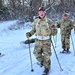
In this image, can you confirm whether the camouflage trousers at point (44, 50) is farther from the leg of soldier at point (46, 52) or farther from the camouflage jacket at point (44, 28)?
the camouflage jacket at point (44, 28)

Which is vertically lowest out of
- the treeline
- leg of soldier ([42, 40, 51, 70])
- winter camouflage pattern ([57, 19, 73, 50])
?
leg of soldier ([42, 40, 51, 70])

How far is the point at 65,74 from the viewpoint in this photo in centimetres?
712

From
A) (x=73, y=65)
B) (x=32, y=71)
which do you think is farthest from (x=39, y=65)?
(x=73, y=65)

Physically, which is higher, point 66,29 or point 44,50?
point 66,29

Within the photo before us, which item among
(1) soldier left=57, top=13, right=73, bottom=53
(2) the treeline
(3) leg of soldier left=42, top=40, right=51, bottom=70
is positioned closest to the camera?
(3) leg of soldier left=42, top=40, right=51, bottom=70

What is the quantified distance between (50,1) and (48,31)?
41545 millimetres

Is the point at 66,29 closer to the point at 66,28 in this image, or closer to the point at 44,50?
the point at 66,28

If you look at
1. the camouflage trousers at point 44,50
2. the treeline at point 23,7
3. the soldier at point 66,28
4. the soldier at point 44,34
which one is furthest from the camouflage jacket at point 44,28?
the treeline at point 23,7

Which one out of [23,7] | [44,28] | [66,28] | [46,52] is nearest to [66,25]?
[66,28]

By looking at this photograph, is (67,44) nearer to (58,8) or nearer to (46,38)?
(46,38)

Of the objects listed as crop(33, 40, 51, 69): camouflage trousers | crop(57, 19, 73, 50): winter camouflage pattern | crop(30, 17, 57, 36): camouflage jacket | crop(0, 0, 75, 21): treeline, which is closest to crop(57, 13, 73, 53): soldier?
crop(57, 19, 73, 50): winter camouflage pattern

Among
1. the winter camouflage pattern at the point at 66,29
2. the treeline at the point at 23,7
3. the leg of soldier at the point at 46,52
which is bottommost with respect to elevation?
the leg of soldier at the point at 46,52

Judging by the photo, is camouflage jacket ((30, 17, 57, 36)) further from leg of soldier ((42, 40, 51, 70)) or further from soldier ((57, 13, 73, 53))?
soldier ((57, 13, 73, 53))

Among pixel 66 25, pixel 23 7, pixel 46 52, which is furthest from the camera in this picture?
pixel 23 7
